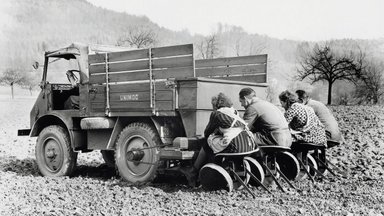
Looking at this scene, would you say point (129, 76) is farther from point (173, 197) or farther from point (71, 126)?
point (173, 197)

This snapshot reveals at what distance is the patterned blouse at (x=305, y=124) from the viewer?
26.5 ft

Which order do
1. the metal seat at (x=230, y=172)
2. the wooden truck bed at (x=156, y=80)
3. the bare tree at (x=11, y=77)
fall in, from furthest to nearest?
the bare tree at (x=11, y=77) < the wooden truck bed at (x=156, y=80) < the metal seat at (x=230, y=172)

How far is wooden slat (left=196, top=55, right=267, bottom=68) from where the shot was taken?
873cm

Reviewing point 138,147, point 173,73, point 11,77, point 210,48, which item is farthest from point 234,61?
point 11,77

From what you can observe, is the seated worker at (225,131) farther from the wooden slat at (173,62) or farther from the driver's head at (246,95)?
the wooden slat at (173,62)

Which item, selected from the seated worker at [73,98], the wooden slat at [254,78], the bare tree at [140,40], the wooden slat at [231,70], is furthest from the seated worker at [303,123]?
the bare tree at [140,40]

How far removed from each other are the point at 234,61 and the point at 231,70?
0.59 feet

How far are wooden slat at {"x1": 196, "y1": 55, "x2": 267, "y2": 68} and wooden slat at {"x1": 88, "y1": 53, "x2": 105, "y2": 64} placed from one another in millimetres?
2119

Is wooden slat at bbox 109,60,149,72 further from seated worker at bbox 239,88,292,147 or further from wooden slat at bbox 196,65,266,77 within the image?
wooden slat at bbox 196,65,266,77

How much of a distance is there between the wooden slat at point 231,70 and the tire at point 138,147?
6.87 ft

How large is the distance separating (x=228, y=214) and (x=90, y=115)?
389 centimetres

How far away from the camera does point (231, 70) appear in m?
9.08

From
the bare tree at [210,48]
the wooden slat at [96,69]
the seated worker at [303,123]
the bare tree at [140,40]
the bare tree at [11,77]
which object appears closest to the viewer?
the seated worker at [303,123]

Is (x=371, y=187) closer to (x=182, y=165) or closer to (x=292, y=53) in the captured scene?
(x=182, y=165)
